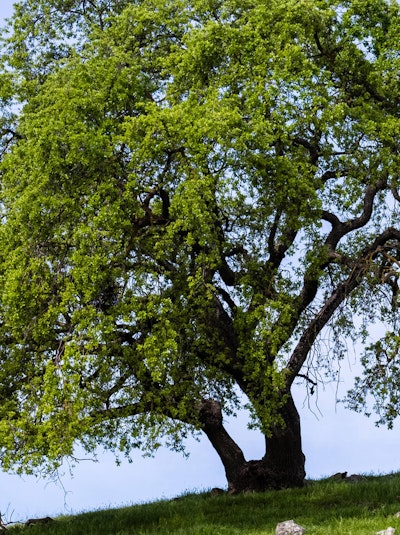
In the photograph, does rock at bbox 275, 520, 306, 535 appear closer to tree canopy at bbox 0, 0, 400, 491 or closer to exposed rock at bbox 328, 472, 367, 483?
tree canopy at bbox 0, 0, 400, 491

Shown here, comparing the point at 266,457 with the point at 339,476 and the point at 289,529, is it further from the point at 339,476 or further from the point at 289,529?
the point at 289,529

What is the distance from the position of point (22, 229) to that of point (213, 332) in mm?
5723

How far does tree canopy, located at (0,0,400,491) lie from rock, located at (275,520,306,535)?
3454 mm

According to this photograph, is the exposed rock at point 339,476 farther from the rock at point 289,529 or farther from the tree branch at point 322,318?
the rock at point 289,529

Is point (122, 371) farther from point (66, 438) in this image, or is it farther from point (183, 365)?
point (66, 438)

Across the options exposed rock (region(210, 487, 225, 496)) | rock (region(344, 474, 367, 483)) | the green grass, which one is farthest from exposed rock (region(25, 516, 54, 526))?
rock (region(344, 474, 367, 483))

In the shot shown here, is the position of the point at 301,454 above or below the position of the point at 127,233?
below

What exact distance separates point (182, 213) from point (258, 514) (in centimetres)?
791

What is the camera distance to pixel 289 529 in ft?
61.3

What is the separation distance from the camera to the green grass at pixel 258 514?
784 inches

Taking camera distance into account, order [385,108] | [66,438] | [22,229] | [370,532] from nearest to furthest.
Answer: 1. [370,532]
2. [66,438]
3. [22,229]
4. [385,108]

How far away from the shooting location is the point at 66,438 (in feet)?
65.6

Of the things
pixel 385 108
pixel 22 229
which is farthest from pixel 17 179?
pixel 385 108

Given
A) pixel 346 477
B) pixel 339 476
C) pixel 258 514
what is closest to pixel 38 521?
pixel 258 514
